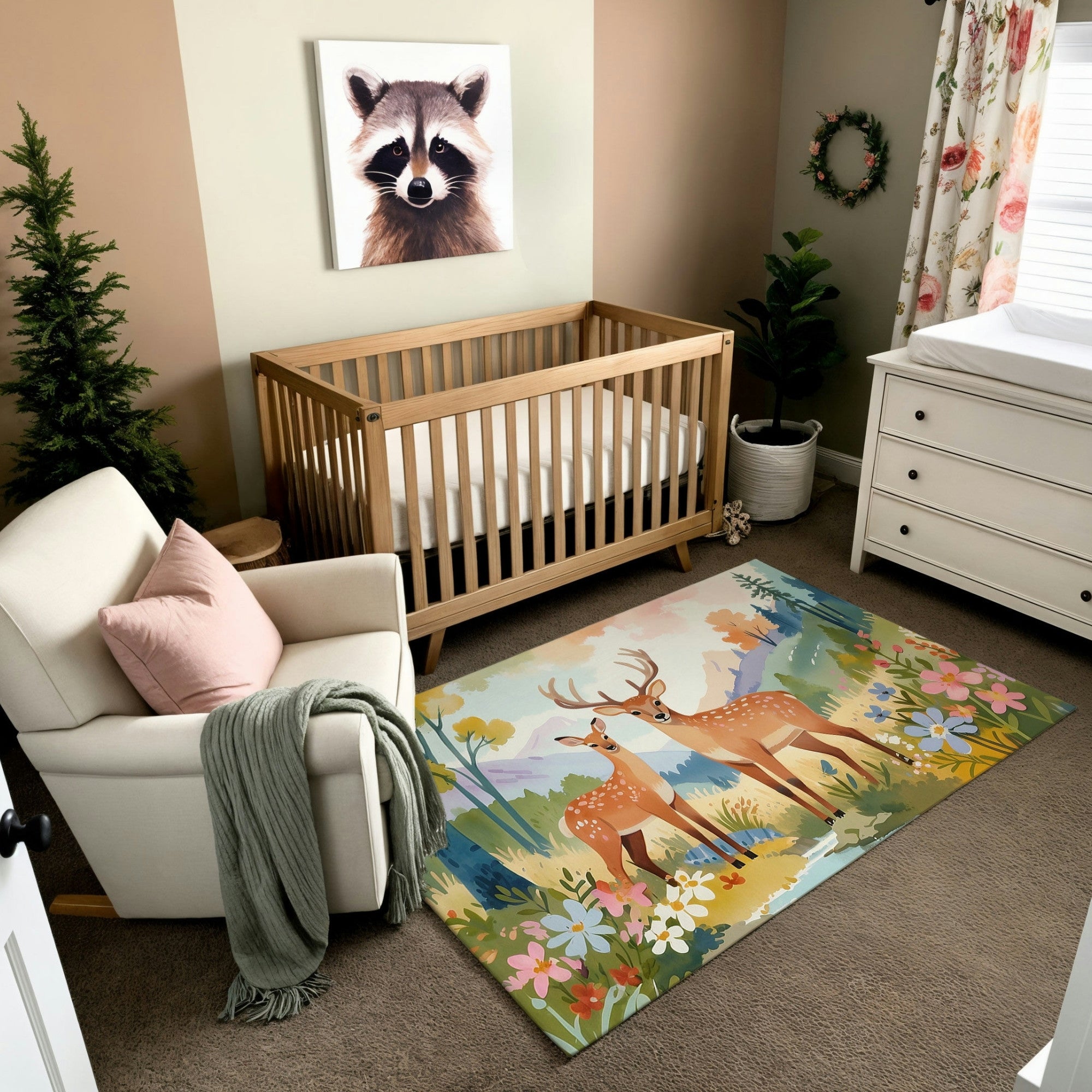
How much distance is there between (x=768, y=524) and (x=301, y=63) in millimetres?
2327

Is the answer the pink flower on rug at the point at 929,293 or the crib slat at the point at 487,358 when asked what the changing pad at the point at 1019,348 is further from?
the crib slat at the point at 487,358

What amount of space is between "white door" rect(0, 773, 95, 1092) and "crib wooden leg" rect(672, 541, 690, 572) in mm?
2473

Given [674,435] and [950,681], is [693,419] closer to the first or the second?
[674,435]

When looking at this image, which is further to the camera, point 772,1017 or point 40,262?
point 40,262

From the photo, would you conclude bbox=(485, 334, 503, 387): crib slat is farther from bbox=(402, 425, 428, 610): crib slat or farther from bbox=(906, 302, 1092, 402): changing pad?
bbox=(906, 302, 1092, 402): changing pad

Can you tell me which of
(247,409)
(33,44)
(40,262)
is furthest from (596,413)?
(33,44)

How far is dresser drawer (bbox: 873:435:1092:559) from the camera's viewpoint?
269cm

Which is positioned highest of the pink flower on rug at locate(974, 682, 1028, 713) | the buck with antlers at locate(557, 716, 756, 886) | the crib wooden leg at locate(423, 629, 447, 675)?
the crib wooden leg at locate(423, 629, 447, 675)

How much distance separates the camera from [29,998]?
115 centimetres

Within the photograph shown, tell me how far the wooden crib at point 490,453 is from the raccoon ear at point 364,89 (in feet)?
2.29

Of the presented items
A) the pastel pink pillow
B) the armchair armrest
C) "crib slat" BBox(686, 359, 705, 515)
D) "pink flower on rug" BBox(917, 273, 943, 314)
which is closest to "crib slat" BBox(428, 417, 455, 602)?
the armchair armrest

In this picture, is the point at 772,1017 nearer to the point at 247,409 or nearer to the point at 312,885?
the point at 312,885

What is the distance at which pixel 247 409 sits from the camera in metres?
3.02

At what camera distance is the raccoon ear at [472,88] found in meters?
3.10
